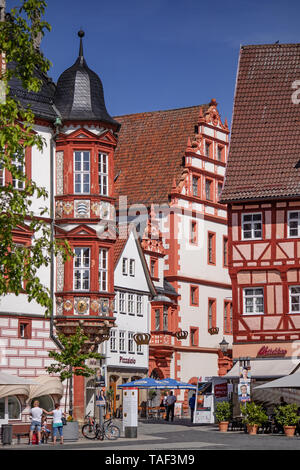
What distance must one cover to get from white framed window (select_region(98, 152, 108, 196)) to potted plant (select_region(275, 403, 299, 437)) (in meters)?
10.5

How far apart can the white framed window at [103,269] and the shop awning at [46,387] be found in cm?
393

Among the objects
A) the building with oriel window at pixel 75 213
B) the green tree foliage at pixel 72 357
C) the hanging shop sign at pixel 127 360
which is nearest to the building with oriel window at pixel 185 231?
the hanging shop sign at pixel 127 360

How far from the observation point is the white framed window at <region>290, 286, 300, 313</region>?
149ft

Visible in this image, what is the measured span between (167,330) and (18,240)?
2151cm

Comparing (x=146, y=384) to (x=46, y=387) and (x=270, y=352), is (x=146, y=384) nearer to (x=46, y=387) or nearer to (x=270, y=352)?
(x=270, y=352)

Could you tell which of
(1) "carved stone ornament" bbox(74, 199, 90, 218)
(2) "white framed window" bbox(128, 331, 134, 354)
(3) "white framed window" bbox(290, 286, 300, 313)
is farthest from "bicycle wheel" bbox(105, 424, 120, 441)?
(2) "white framed window" bbox(128, 331, 134, 354)

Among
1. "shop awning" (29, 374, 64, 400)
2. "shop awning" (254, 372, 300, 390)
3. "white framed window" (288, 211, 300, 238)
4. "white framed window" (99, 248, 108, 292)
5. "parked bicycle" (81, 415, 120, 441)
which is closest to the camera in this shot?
"parked bicycle" (81, 415, 120, 441)

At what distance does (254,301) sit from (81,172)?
10.1 meters

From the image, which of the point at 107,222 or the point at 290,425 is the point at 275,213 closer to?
the point at 107,222

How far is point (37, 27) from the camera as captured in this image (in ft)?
77.2

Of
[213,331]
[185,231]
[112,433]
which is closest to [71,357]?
[112,433]

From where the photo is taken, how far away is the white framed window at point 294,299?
4531cm

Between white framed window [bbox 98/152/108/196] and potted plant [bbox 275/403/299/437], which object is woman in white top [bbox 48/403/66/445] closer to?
potted plant [bbox 275/403/299/437]
